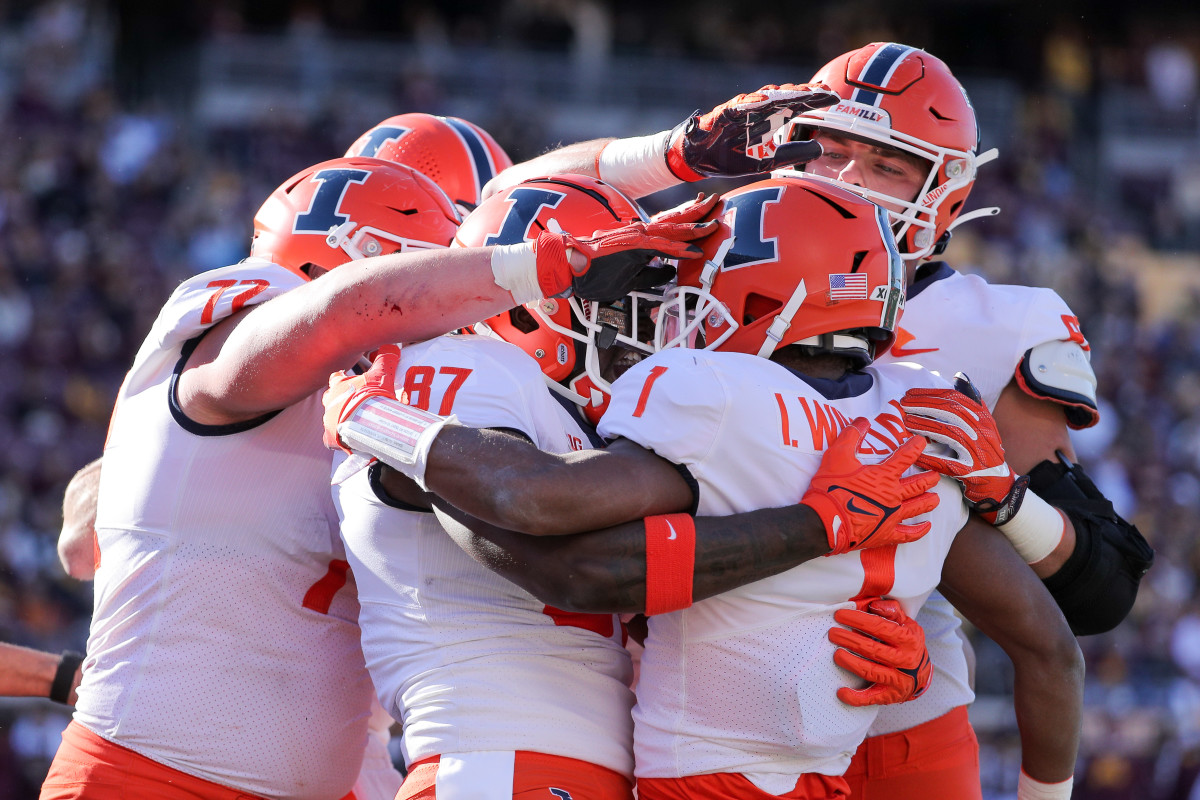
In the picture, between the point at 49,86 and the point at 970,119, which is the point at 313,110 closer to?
the point at 49,86

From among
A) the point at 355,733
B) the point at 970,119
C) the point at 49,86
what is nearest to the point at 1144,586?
the point at 970,119

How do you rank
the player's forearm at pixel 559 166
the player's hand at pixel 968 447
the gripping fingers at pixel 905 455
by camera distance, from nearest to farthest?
the gripping fingers at pixel 905 455 < the player's hand at pixel 968 447 < the player's forearm at pixel 559 166

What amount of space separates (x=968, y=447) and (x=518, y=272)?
1032 millimetres

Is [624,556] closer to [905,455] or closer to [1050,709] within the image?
[905,455]

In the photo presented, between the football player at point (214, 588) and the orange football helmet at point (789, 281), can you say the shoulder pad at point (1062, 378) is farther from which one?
the football player at point (214, 588)

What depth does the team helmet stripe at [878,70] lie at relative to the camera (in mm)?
3885

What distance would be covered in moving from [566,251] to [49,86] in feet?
41.7

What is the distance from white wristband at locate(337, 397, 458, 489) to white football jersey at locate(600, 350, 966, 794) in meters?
0.36

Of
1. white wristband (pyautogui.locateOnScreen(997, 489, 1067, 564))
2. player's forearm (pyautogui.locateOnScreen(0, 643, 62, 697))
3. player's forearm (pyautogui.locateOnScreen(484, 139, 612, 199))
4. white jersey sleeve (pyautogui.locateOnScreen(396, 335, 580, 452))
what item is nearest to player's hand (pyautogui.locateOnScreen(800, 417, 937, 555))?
white wristband (pyautogui.locateOnScreen(997, 489, 1067, 564))

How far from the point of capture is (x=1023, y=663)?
3.09 m

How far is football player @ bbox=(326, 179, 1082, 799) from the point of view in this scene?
2541mm

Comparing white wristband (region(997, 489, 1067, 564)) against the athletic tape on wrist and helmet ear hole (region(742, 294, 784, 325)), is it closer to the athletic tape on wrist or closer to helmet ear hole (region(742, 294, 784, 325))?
helmet ear hole (region(742, 294, 784, 325))

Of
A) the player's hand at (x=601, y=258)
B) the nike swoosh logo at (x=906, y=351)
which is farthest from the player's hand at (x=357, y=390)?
the nike swoosh logo at (x=906, y=351)

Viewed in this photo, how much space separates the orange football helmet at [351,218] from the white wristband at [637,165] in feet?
1.93
